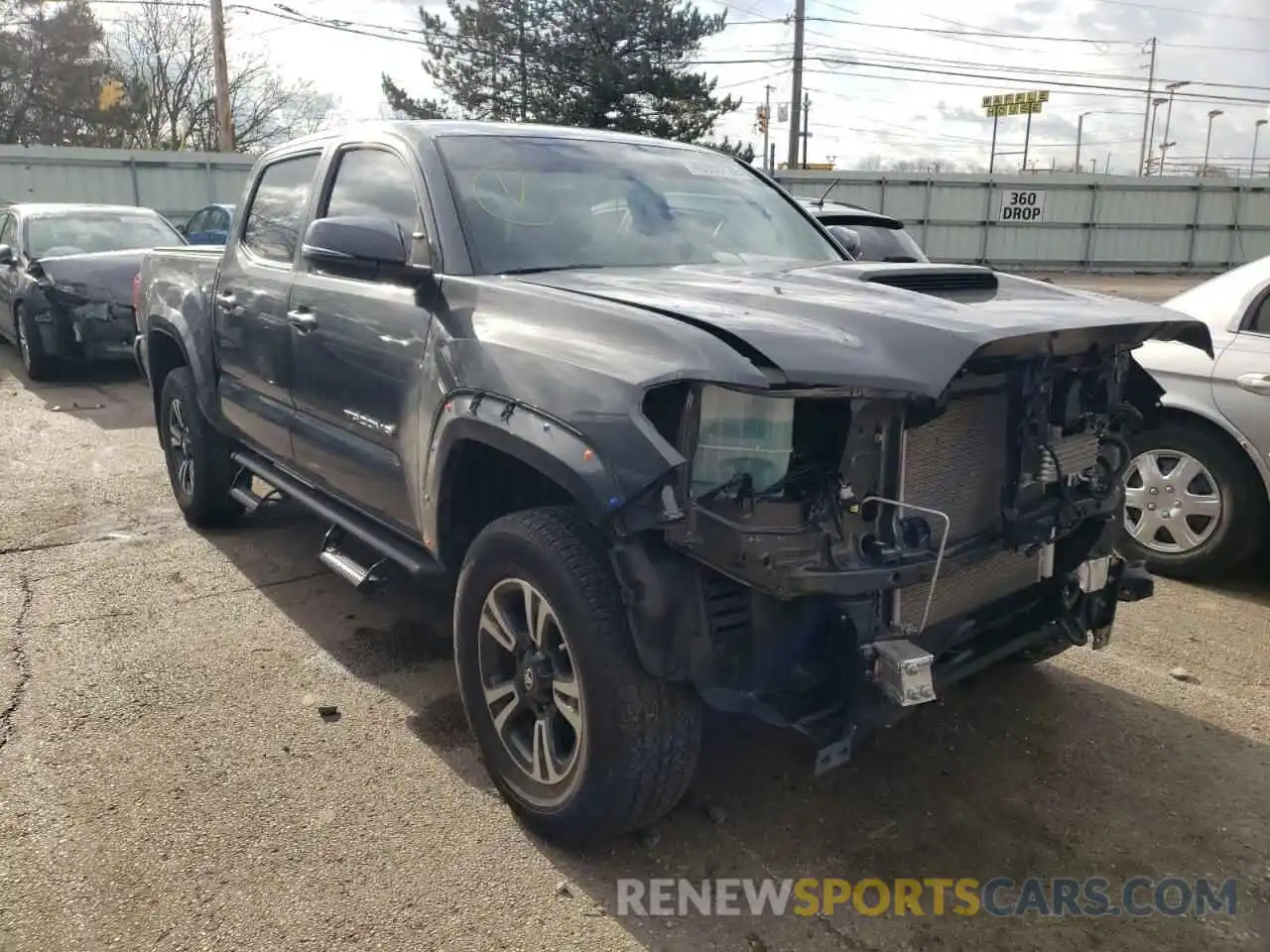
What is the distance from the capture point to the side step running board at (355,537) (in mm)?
3489

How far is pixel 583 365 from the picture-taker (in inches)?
102

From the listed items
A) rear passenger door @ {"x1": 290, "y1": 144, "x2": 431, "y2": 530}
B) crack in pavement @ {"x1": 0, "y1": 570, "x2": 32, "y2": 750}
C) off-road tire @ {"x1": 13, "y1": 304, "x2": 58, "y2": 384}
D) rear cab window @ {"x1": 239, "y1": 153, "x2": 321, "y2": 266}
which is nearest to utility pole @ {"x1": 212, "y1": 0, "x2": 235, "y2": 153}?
off-road tire @ {"x1": 13, "y1": 304, "x2": 58, "y2": 384}

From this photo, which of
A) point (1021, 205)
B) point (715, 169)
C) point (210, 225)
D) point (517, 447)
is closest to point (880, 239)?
point (715, 169)

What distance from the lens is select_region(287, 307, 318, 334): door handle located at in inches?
155

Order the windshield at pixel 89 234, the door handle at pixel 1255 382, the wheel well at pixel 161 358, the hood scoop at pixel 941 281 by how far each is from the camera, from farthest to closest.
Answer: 1. the windshield at pixel 89 234
2. the wheel well at pixel 161 358
3. the door handle at pixel 1255 382
4. the hood scoop at pixel 941 281

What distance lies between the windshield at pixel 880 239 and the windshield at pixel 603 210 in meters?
3.75

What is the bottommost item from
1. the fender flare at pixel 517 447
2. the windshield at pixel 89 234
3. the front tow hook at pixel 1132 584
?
the front tow hook at pixel 1132 584

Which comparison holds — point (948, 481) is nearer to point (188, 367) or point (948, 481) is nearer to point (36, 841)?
point (36, 841)

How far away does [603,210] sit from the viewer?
3.62 m

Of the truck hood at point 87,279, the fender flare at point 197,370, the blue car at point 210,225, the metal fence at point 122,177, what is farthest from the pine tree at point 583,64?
the fender flare at point 197,370

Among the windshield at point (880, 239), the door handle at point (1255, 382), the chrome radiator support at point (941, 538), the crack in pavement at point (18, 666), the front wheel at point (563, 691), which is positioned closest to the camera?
the chrome radiator support at point (941, 538)

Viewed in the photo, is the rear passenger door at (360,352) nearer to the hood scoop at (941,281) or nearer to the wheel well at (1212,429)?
the hood scoop at (941,281)

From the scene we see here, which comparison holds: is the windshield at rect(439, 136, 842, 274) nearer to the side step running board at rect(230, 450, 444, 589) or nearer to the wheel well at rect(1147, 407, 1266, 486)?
the side step running board at rect(230, 450, 444, 589)

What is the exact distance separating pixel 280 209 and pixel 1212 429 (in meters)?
4.39
